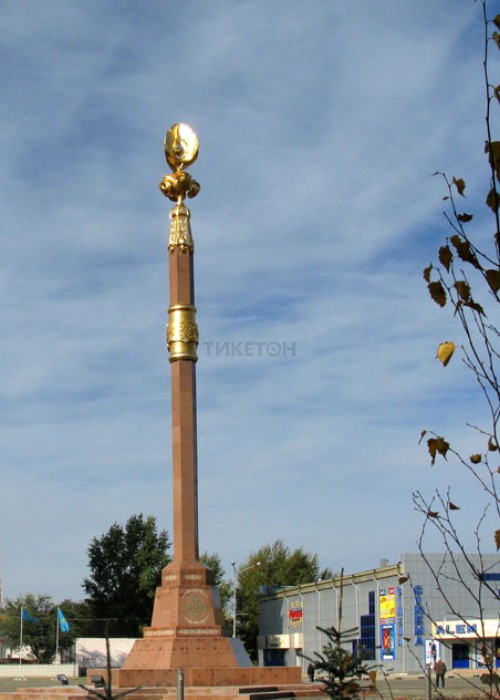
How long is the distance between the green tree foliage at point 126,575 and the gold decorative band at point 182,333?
126 ft

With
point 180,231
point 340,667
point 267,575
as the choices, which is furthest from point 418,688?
point 267,575

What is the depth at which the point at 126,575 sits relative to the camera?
6378 centimetres

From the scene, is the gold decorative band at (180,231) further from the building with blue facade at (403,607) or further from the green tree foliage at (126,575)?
the green tree foliage at (126,575)

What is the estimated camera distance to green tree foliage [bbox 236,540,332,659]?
2830 inches

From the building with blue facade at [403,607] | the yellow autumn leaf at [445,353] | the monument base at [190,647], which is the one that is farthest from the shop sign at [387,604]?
the yellow autumn leaf at [445,353]

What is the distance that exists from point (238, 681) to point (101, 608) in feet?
138

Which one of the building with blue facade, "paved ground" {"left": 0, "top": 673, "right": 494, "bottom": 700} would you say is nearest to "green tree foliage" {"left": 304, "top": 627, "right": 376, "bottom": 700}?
"paved ground" {"left": 0, "top": 673, "right": 494, "bottom": 700}

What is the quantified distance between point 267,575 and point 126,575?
55.7 ft

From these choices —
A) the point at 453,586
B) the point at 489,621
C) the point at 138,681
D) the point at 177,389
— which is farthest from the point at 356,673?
the point at 453,586

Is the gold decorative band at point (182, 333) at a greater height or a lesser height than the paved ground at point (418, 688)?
greater

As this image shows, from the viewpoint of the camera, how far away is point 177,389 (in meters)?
26.6

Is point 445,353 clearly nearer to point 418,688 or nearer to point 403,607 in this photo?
point 418,688

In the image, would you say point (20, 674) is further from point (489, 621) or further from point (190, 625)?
point (190, 625)

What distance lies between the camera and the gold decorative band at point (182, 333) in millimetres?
26766
